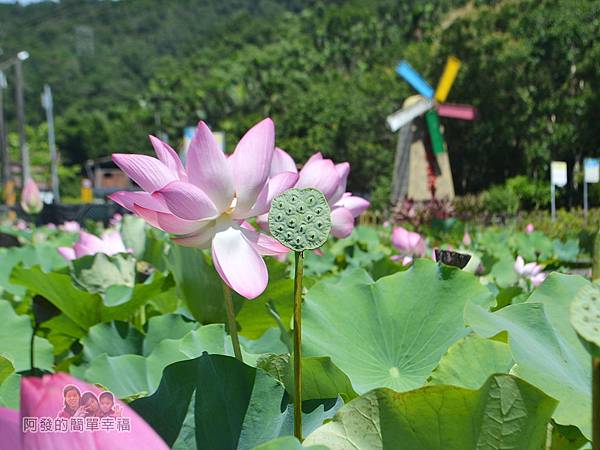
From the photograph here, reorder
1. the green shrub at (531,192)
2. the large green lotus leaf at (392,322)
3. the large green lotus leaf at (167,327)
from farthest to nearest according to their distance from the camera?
the green shrub at (531,192), the large green lotus leaf at (167,327), the large green lotus leaf at (392,322)

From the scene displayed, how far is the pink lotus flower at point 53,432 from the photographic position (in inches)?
8.7

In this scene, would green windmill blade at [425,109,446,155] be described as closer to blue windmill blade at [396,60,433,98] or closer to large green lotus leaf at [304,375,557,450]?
blue windmill blade at [396,60,433,98]

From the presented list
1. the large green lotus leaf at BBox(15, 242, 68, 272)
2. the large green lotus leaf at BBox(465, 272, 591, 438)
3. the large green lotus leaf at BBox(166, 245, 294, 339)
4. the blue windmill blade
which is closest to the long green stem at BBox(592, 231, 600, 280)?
the large green lotus leaf at BBox(465, 272, 591, 438)

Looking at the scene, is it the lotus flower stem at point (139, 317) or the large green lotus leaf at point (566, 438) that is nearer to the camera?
the large green lotus leaf at point (566, 438)

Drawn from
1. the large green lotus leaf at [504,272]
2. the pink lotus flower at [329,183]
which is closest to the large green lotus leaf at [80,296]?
the pink lotus flower at [329,183]

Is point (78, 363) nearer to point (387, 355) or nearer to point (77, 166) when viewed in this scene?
point (387, 355)

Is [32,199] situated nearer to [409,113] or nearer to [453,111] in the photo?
[409,113]

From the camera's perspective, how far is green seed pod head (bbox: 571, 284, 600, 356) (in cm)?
27

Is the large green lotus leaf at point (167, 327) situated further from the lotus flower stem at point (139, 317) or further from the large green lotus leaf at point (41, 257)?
the large green lotus leaf at point (41, 257)

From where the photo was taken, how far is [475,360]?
404 mm

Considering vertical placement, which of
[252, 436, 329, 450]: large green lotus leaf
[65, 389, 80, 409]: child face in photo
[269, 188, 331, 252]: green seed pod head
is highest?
[269, 188, 331, 252]: green seed pod head

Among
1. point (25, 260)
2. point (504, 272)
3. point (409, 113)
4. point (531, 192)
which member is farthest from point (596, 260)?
point (531, 192)

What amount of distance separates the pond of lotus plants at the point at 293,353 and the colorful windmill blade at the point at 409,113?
47.2 ft

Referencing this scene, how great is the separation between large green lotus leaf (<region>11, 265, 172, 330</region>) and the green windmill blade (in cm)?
1467
